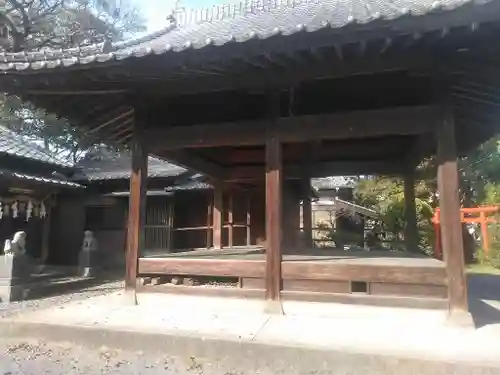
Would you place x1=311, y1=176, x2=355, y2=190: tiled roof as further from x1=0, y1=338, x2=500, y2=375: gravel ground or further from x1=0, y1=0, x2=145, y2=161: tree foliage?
x1=0, y1=338, x2=500, y2=375: gravel ground

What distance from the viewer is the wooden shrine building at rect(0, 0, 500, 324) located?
3383 mm

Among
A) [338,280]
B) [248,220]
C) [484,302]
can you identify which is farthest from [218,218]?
[484,302]

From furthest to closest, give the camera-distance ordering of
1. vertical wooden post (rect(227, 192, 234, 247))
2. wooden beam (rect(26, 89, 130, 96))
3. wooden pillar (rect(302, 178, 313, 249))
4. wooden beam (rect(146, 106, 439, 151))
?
vertical wooden post (rect(227, 192, 234, 247)), wooden pillar (rect(302, 178, 313, 249)), wooden beam (rect(26, 89, 130, 96)), wooden beam (rect(146, 106, 439, 151))

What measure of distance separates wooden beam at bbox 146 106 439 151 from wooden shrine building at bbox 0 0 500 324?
1cm

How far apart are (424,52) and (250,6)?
3.95 m

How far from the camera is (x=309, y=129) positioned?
436 centimetres

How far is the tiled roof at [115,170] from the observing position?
1312cm

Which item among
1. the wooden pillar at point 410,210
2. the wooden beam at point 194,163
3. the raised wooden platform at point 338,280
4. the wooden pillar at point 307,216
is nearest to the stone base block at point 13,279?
the wooden beam at point 194,163

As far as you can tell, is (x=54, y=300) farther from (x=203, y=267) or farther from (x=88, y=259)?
(x=203, y=267)

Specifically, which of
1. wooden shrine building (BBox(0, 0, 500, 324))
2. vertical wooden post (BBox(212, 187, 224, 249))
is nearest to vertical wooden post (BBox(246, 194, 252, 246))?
vertical wooden post (BBox(212, 187, 224, 249))

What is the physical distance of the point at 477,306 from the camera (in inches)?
185

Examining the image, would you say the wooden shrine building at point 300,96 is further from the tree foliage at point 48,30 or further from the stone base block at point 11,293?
the tree foliage at point 48,30

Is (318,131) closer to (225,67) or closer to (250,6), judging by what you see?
(225,67)

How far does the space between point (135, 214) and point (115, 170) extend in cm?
981
